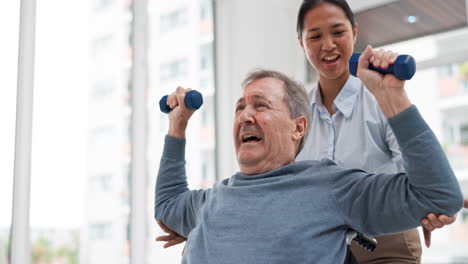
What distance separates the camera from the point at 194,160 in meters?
3.44

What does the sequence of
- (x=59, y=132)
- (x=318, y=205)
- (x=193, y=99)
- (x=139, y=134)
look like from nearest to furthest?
1. (x=318, y=205)
2. (x=193, y=99)
3. (x=59, y=132)
4. (x=139, y=134)

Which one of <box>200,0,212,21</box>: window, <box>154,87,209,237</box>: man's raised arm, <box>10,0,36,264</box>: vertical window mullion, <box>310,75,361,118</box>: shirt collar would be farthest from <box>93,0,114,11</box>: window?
<box>310,75,361,118</box>: shirt collar

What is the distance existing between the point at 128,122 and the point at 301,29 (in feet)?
4.63

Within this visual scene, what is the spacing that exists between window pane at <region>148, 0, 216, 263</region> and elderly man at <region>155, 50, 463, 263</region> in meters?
1.40

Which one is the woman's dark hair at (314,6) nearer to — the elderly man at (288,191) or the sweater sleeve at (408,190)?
the elderly man at (288,191)

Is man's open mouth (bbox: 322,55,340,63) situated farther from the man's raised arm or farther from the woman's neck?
the man's raised arm

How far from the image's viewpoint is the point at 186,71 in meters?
3.48

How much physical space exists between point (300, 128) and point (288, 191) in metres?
0.26

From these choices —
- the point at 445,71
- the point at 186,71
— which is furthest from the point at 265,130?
the point at 186,71

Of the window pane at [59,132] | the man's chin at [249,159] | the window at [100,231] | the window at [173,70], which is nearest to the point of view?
the man's chin at [249,159]

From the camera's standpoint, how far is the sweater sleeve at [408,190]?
119 centimetres

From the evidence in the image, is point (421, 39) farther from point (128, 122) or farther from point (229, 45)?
point (128, 122)

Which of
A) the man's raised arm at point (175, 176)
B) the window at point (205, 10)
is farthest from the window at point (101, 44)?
the man's raised arm at point (175, 176)

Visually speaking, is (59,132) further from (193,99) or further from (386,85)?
(386,85)
